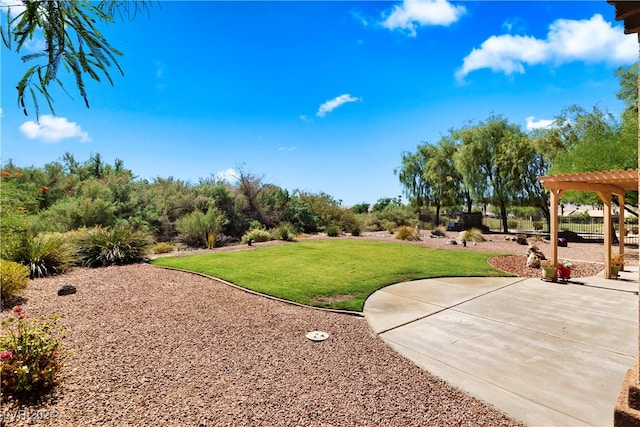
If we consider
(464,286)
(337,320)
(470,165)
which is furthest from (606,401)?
(470,165)

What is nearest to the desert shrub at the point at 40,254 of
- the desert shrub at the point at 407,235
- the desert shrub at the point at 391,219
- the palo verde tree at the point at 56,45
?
the palo verde tree at the point at 56,45

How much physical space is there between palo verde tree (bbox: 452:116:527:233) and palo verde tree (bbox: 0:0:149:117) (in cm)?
2437

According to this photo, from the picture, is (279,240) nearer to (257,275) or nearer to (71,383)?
(257,275)

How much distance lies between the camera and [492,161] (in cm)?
2264

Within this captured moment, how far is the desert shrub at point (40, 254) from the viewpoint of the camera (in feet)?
22.3

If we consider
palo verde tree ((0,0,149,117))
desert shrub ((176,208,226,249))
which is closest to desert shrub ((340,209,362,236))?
desert shrub ((176,208,226,249))

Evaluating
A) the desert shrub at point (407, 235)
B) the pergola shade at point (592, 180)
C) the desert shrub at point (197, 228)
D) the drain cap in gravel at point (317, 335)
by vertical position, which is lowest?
the drain cap in gravel at point (317, 335)

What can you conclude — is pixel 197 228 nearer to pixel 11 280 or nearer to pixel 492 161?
pixel 11 280

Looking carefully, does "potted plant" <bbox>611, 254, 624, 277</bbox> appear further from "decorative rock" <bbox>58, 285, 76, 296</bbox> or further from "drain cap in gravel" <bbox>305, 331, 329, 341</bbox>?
"decorative rock" <bbox>58, 285, 76, 296</bbox>

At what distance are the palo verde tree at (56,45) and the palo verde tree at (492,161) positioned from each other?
24.4 meters

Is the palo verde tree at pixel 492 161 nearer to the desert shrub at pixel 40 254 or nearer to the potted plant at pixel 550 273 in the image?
the potted plant at pixel 550 273

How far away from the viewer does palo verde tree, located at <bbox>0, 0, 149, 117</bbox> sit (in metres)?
1.99

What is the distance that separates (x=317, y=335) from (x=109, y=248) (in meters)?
7.64

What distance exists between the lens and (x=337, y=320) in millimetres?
4914
